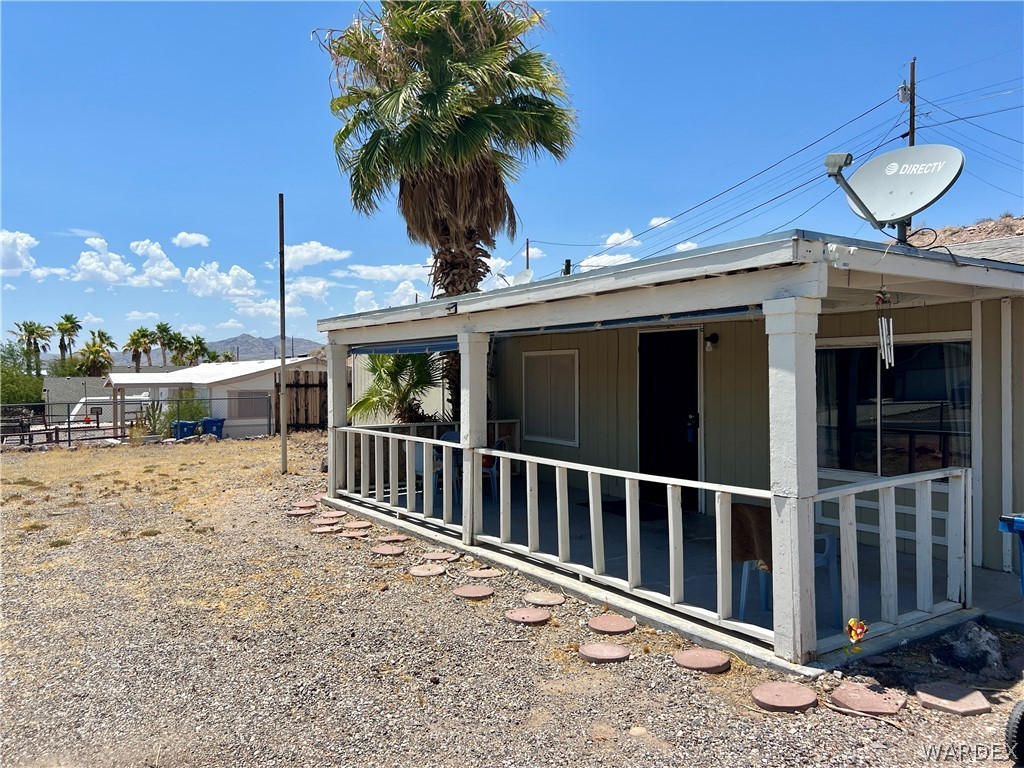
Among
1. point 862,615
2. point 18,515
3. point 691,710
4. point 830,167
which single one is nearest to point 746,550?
point 862,615

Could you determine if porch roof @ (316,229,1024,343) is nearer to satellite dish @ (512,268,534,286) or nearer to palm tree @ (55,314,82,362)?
satellite dish @ (512,268,534,286)

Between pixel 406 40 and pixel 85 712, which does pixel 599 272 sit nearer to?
pixel 85 712

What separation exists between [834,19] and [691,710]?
9839 millimetres

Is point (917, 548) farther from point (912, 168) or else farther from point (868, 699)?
point (912, 168)

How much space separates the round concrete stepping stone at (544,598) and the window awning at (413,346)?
9.21 ft

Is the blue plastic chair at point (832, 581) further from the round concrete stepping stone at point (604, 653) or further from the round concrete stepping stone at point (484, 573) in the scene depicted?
the round concrete stepping stone at point (484, 573)

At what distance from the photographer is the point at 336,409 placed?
8641 mm

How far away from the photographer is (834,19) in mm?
9508

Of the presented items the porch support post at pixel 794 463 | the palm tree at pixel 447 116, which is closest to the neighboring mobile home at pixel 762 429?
the porch support post at pixel 794 463

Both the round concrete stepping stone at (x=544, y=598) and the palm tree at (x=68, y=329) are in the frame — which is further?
the palm tree at (x=68, y=329)

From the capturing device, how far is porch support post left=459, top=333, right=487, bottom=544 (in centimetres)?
633

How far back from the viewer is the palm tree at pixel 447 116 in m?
9.10

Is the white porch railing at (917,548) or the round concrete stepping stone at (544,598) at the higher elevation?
the white porch railing at (917,548)

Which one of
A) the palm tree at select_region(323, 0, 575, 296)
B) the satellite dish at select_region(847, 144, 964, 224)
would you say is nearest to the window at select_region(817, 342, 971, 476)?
the satellite dish at select_region(847, 144, 964, 224)
